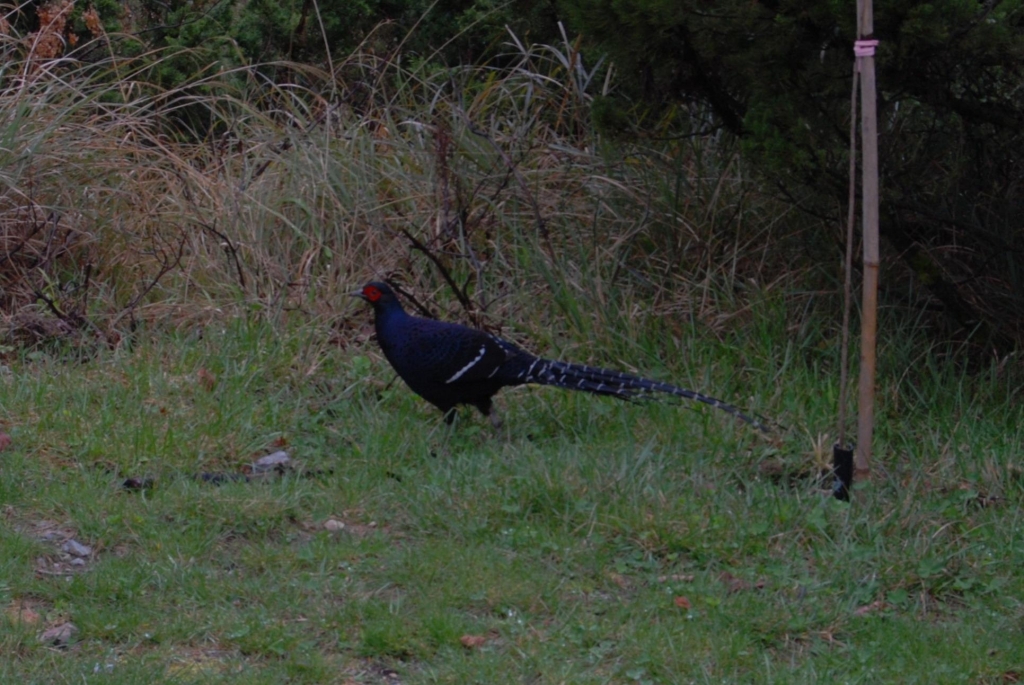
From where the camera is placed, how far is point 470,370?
5758 mm

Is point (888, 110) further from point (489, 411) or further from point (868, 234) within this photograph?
point (489, 411)

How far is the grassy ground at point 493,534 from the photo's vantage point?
3.96 meters

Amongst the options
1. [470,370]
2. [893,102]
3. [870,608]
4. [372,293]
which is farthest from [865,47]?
[372,293]

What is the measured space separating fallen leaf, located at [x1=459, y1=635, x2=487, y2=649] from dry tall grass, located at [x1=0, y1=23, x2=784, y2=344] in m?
2.98

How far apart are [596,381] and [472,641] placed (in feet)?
6.63

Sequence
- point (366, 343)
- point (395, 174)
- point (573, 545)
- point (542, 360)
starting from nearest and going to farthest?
point (573, 545), point (542, 360), point (366, 343), point (395, 174)

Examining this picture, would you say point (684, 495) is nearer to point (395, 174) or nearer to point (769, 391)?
point (769, 391)

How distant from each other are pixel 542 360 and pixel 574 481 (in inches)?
40.5

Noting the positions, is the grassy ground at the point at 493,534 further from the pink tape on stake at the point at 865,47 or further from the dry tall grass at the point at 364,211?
the pink tape on stake at the point at 865,47

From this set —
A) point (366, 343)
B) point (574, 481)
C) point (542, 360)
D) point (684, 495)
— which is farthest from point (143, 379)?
point (684, 495)

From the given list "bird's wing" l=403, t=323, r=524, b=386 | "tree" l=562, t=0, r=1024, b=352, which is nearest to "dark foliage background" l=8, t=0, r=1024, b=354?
"tree" l=562, t=0, r=1024, b=352

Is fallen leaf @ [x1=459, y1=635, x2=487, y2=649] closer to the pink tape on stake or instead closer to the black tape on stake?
the black tape on stake

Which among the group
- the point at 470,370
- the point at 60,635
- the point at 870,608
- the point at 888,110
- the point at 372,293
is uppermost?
the point at 888,110

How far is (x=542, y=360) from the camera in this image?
19.5 feet
